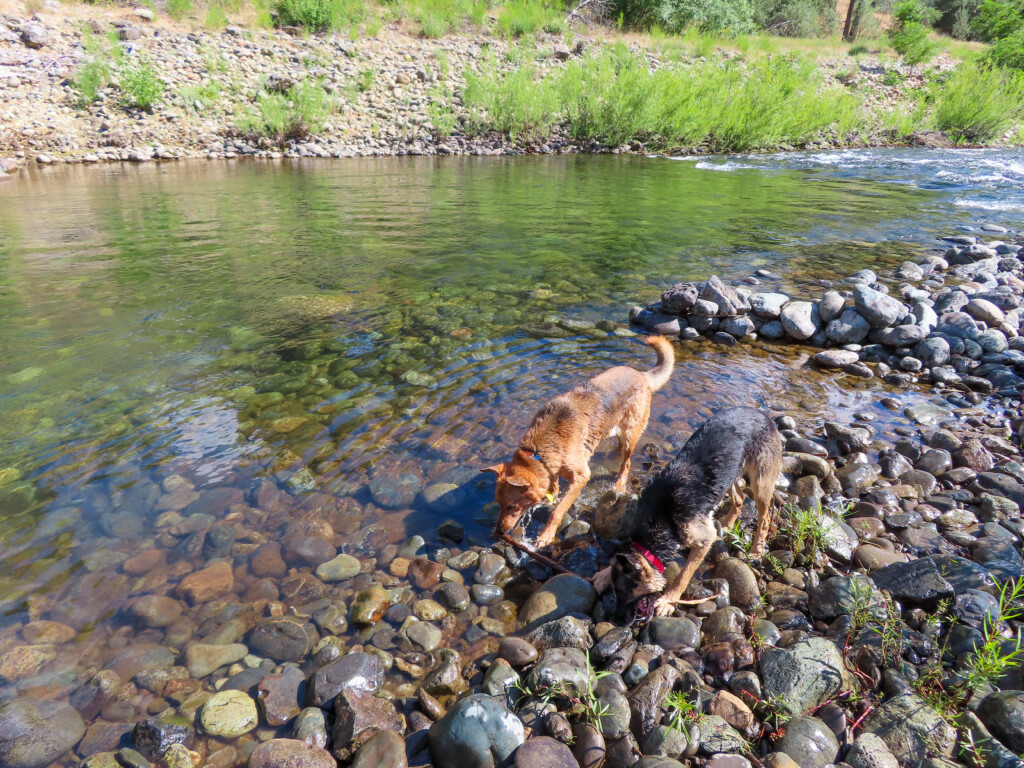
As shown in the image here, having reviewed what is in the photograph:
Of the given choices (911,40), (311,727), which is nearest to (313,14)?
(311,727)

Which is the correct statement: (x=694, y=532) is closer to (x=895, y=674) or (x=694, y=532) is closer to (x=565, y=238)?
(x=895, y=674)

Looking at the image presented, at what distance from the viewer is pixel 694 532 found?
3.60 m

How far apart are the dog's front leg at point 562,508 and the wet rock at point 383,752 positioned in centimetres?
183

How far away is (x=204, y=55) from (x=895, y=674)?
34618 mm

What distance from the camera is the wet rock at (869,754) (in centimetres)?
246

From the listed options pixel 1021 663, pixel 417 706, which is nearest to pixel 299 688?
pixel 417 706

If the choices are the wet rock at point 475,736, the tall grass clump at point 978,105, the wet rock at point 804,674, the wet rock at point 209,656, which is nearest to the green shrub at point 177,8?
the wet rock at point 209,656

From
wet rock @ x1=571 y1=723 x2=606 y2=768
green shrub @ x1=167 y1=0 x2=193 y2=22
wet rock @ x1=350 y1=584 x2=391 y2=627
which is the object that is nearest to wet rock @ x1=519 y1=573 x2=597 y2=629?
wet rock @ x1=571 y1=723 x2=606 y2=768

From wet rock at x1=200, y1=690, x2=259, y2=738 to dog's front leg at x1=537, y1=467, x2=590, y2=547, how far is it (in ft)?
7.20

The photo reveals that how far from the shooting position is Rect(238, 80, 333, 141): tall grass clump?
23.9m

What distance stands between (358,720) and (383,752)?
0.23 meters

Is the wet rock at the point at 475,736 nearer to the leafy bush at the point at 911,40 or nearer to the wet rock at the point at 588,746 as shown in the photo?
the wet rock at the point at 588,746

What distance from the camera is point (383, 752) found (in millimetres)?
2600

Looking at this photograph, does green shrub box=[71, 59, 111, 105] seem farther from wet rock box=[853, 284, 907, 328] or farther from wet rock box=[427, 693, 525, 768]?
wet rock box=[427, 693, 525, 768]
